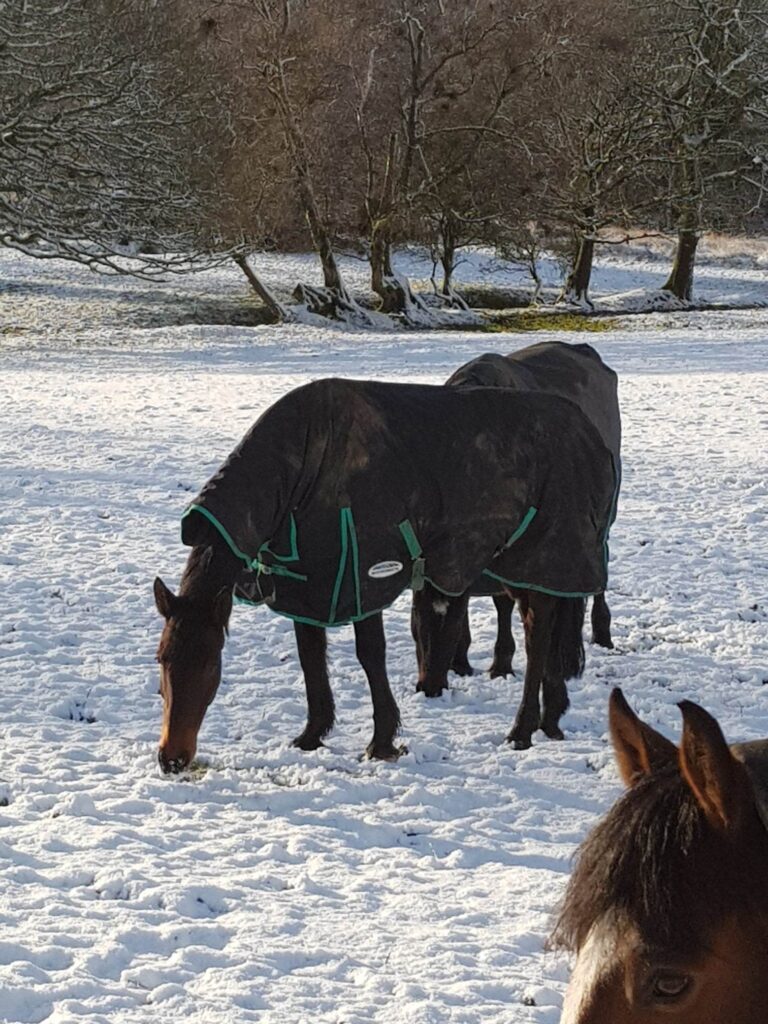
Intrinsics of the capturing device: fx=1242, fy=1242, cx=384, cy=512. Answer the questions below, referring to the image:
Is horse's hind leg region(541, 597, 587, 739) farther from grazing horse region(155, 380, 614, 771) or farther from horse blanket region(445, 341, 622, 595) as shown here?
horse blanket region(445, 341, 622, 595)

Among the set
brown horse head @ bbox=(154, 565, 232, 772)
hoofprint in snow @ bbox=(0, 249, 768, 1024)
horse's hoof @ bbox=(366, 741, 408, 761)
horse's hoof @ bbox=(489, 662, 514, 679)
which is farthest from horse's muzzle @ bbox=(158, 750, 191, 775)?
horse's hoof @ bbox=(489, 662, 514, 679)

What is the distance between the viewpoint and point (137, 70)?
1862 cm

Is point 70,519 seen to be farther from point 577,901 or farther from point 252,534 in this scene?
point 577,901

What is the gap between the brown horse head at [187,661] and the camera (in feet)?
15.9

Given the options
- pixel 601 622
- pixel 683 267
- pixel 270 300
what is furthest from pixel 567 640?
pixel 683 267

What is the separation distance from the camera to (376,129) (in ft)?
81.5

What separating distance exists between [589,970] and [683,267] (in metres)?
28.6

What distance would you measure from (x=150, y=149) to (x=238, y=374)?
16.0ft

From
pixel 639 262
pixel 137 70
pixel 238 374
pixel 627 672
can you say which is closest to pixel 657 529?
pixel 627 672

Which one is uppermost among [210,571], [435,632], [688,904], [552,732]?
[688,904]

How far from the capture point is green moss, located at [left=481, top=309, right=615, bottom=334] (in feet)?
79.6

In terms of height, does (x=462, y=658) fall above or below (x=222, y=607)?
below

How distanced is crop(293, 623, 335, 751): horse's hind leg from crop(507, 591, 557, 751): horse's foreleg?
0.87 metres

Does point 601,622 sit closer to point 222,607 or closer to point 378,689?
point 378,689
